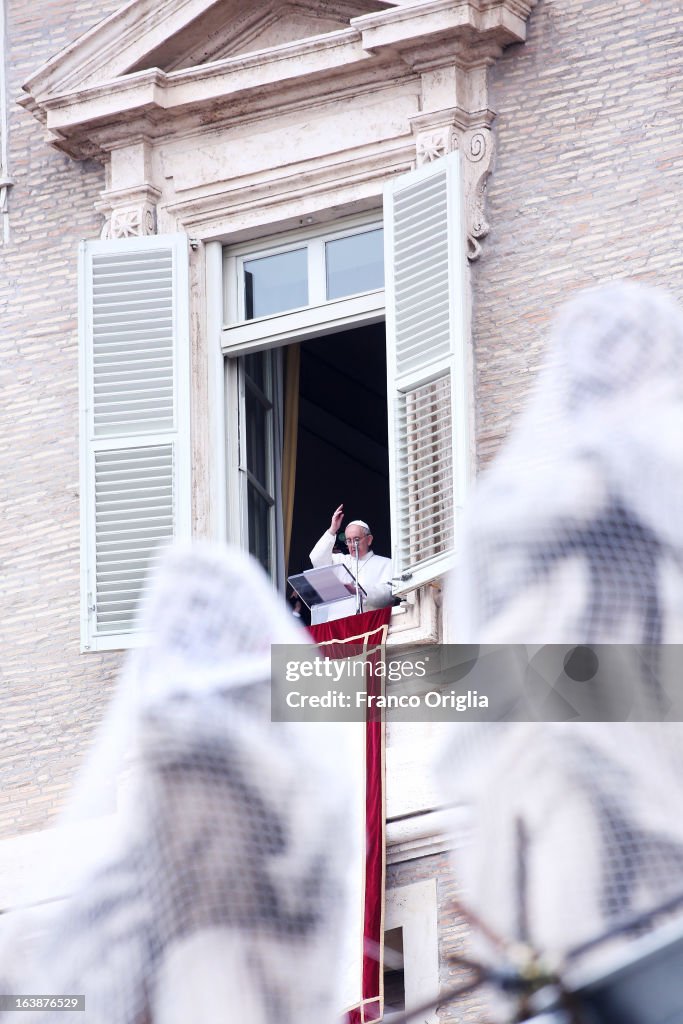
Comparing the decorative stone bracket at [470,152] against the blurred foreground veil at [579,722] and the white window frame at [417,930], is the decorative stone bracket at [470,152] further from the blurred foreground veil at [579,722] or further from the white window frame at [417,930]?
the blurred foreground veil at [579,722]

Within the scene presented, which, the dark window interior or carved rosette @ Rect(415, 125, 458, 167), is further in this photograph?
the dark window interior

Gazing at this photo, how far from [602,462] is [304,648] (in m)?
1.45

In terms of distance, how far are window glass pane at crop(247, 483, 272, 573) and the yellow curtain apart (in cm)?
26

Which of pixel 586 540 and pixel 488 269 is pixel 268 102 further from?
pixel 586 540

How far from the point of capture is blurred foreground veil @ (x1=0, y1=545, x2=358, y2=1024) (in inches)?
336

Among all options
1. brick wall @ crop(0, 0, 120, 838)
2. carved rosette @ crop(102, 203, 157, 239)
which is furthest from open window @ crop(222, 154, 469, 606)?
brick wall @ crop(0, 0, 120, 838)

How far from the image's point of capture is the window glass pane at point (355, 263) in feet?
43.1

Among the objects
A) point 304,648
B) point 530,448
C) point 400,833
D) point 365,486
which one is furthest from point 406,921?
point 365,486

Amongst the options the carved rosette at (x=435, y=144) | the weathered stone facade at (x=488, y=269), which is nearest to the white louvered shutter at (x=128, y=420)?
the weathered stone facade at (x=488, y=269)

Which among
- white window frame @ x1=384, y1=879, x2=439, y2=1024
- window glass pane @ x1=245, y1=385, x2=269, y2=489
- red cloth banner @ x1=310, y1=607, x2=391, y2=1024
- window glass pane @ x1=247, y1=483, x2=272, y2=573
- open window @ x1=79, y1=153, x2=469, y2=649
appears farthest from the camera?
window glass pane @ x1=245, y1=385, x2=269, y2=489

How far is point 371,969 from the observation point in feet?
37.2

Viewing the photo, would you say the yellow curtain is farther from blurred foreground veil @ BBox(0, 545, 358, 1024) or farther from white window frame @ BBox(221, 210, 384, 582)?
blurred foreground veil @ BBox(0, 545, 358, 1024)

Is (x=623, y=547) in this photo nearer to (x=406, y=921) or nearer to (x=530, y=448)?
(x=530, y=448)

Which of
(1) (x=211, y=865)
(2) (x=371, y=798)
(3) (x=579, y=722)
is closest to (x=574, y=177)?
(2) (x=371, y=798)
